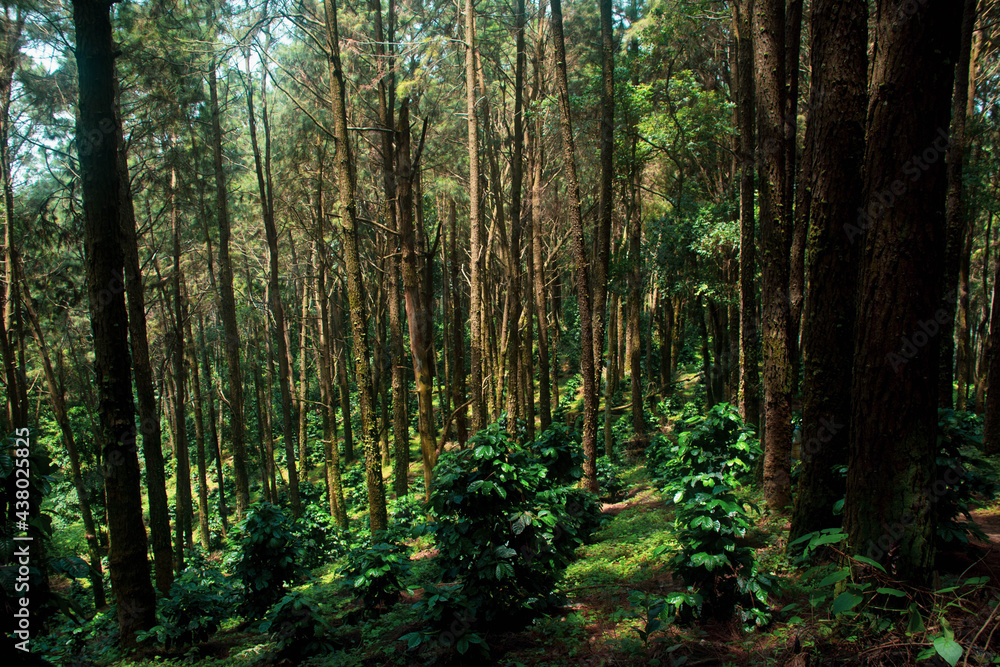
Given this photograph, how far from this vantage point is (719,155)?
17.3 m

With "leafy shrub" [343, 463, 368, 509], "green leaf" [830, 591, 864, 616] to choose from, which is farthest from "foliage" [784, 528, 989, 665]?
"leafy shrub" [343, 463, 368, 509]

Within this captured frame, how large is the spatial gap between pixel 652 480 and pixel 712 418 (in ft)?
25.9

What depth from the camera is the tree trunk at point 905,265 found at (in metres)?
3.47

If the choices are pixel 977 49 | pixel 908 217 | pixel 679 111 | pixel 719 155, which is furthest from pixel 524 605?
pixel 977 49

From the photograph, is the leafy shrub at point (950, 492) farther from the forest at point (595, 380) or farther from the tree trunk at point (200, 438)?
the tree trunk at point (200, 438)

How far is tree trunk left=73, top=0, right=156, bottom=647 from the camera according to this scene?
18.9 ft

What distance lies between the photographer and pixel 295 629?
5141 mm

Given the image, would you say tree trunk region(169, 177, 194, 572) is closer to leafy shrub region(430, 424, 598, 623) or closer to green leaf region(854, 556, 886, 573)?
leafy shrub region(430, 424, 598, 623)

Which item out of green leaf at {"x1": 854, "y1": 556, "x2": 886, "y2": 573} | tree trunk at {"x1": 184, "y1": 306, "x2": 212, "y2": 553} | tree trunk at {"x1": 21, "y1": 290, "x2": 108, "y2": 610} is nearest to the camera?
→ green leaf at {"x1": 854, "y1": 556, "x2": 886, "y2": 573}

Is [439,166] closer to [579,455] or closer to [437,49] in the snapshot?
[437,49]

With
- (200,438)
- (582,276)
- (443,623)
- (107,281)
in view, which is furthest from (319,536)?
(443,623)

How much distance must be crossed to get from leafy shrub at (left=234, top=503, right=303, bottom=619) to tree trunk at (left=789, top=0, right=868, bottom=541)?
18.4ft

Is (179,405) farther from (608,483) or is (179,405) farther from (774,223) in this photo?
(774,223)

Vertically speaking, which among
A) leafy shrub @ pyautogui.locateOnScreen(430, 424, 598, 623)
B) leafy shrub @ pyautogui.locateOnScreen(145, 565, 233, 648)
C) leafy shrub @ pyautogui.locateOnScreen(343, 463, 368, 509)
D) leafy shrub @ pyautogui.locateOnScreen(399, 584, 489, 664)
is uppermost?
leafy shrub @ pyautogui.locateOnScreen(430, 424, 598, 623)
